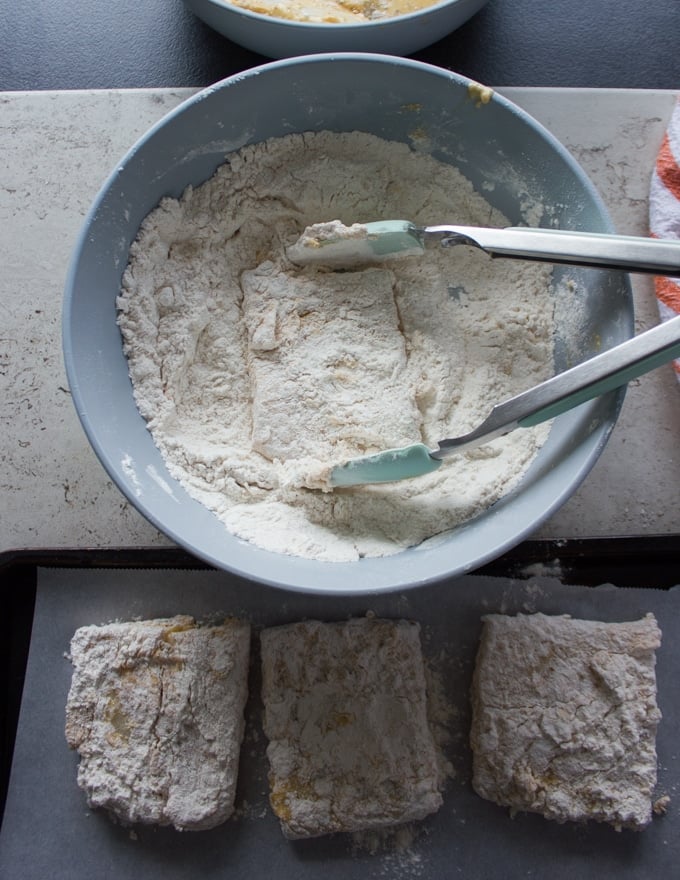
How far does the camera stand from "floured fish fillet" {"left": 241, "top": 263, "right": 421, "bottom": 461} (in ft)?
3.88

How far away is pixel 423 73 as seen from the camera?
114cm

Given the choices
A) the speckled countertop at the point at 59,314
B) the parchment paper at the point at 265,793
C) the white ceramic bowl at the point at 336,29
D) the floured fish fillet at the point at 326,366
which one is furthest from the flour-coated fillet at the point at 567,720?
the white ceramic bowl at the point at 336,29

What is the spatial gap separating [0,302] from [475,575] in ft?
3.36

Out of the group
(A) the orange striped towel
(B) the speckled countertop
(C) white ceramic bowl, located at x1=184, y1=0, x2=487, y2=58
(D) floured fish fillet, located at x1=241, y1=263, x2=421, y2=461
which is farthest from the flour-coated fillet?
(C) white ceramic bowl, located at x1=184, y1=0, x2=487, y2=58

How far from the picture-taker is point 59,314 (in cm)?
136

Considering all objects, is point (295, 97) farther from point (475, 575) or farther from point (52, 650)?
point (52, 650)

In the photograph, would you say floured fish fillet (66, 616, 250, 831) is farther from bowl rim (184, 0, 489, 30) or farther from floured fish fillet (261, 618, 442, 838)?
bowl rim (184, 0, 489, 30)

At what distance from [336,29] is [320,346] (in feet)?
1.81

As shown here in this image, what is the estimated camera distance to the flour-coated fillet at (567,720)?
1167mm

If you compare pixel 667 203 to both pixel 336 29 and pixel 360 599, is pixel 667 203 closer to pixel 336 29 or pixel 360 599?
pixel 336 29

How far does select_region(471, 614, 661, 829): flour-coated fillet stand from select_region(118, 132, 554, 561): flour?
0.93 ft

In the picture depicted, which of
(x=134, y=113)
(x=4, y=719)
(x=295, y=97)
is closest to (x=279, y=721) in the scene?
(x=4, y=719)

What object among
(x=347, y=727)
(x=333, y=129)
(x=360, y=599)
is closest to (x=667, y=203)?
(x=333, y=129)

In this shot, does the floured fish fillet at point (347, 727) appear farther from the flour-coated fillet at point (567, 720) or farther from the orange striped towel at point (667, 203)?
the orange striped towel at point (667, 203)
